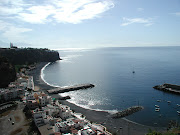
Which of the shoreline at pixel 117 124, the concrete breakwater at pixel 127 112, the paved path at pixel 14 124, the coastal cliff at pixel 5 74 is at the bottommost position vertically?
the shoreline at pixel 117 124

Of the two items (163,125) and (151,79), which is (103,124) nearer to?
(163,125)

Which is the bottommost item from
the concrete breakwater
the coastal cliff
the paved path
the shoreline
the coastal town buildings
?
the shoreline

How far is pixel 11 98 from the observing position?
4981 cm

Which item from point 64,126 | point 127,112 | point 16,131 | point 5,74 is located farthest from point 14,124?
point 5,74

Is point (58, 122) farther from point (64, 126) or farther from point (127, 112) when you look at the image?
point (127, 112)

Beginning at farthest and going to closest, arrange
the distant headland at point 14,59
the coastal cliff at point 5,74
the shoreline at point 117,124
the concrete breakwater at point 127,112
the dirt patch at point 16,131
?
the distant headland at point 14,59, the coastal cliff at point 5,74, the concrete breakwater at point 127,112, the shoreline at point 117,124, the dirt patch at point 16,131

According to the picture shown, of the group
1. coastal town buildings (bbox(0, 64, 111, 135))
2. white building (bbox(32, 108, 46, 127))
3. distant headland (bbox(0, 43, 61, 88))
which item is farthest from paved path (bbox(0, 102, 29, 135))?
distant headland (bbox(0, 43, 61, 88))

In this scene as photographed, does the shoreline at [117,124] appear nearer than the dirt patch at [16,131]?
No

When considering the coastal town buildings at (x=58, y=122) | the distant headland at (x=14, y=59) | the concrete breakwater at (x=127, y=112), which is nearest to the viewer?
the coastal town buildings at (x=58, y=122)

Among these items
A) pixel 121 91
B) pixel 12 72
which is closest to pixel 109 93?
pixel 121 91

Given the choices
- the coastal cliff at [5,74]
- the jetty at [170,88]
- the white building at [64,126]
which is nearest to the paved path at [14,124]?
the white building at [64,126]

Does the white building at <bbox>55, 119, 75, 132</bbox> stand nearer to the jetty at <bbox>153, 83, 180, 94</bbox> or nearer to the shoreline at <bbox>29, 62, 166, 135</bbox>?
the shoreline at <bbox>29, 62, 166, 135</bbox>

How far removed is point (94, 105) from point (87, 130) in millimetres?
19703

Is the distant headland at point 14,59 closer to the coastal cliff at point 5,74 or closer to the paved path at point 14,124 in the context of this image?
the coastal cliff at point 5,74
